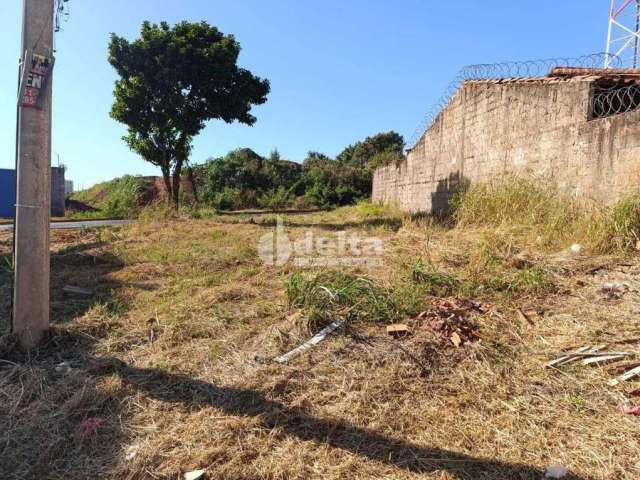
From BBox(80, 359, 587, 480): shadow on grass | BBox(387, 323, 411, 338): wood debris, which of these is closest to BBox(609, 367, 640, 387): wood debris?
BBox(80, 359, 587, 480): shadow on grass

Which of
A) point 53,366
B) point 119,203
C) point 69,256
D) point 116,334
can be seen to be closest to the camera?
point 53,366

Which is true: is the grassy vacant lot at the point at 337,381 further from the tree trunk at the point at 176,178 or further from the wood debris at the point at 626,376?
the tree trunk at the point at 176,178

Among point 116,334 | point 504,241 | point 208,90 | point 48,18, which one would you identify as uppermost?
point 208,90

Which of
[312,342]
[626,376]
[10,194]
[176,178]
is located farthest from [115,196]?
[626,376]

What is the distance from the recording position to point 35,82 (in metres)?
2.36

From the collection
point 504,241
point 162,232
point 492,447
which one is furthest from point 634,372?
point 162,232

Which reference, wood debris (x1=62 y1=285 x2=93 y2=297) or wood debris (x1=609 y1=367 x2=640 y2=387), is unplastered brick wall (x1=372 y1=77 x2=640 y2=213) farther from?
wood debris (x1=62 y1=285 x2=93 y2=297)

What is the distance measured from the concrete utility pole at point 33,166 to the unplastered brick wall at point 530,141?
213 inches

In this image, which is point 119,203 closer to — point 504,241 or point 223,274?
point 223,274

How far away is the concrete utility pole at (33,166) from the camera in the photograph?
7.74 ft

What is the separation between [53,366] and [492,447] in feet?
8.31

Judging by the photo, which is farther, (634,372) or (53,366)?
(53,366)

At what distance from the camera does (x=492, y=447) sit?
169cm

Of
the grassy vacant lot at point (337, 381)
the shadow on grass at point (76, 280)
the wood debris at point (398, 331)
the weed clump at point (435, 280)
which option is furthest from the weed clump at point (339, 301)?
the shadow on grass at point (76, 280)
